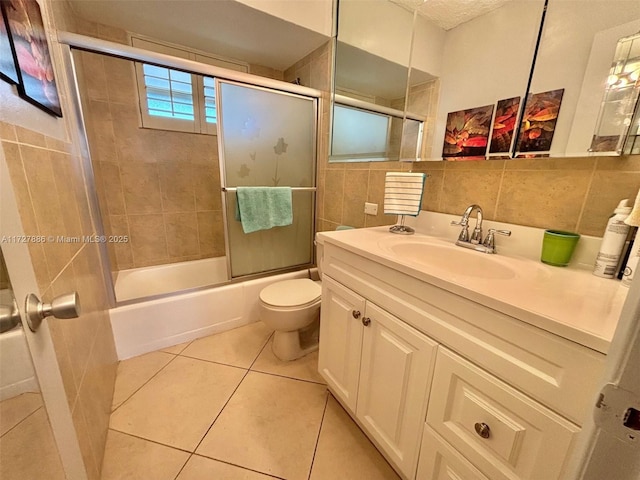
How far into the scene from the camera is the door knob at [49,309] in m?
0.48

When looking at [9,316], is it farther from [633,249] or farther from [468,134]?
[468,134]

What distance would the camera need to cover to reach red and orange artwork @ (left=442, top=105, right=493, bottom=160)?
113cm

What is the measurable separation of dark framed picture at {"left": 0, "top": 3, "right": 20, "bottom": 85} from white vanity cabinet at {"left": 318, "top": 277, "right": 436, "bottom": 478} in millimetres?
1168

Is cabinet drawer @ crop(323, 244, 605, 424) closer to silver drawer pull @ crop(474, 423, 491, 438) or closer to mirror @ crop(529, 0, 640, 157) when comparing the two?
silver drawer pull @ crop(474, 423, 491, 438)

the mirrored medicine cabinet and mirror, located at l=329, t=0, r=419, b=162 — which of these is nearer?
the mirrored medicine cabinet

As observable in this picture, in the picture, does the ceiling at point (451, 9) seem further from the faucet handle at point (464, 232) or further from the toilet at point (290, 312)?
the toilet at point (290, 312)

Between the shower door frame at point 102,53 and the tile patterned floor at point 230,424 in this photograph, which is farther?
the shower door frame at point 102,53

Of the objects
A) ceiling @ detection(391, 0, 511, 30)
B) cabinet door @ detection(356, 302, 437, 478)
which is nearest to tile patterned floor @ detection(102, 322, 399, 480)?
cabinet door @ detection(356, 302, 437, 478)

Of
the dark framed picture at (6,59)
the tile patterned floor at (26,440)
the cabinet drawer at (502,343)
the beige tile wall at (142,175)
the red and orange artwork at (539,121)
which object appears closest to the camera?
the tile patterned floor at (26,440)

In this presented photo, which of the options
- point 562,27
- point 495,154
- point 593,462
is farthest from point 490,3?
point 593,462

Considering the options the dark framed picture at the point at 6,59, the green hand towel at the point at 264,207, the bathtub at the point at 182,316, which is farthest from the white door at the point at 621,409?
the bathtub at the point at 182,316

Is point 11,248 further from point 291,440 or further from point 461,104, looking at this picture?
point 461,104

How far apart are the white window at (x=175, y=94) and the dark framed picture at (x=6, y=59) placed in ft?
4.74

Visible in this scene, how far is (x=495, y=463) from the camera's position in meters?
0.66
